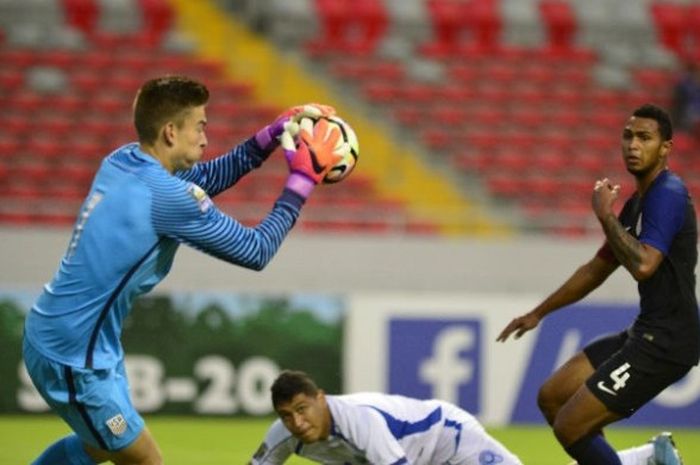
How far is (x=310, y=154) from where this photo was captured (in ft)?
19.2

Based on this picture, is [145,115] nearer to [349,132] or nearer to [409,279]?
[349,132]

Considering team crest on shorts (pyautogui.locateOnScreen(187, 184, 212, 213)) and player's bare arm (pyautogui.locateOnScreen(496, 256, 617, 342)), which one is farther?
player's bare arm (pyautogui.locateOnScreen(496, 256, 617, 342))

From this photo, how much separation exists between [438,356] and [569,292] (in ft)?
14.9

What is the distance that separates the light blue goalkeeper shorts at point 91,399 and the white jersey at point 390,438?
1139mm

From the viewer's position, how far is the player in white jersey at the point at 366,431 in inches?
256

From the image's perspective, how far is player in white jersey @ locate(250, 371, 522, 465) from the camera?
21.3 ft

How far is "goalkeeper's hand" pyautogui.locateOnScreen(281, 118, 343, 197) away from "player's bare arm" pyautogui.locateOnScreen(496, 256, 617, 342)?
1.63m

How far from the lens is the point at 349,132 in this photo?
625 centimetres

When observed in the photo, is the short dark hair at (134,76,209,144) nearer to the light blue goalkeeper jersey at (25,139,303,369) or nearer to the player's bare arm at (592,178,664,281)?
the light blue goalkeeper jersey at (25,139,303,369)

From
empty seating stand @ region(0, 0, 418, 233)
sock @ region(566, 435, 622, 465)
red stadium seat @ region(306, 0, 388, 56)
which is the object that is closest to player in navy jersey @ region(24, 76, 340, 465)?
sock @ region(566, 435, 622, 465)

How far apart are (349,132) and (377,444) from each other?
1300 mm

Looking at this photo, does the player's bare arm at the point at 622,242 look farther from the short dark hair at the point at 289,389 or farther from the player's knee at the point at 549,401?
the short dark hair at the point at 289,389

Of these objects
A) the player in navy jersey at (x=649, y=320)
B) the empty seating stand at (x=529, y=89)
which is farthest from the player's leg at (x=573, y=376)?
the empty seating stand at (x=529, y=89)

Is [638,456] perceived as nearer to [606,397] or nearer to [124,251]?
[606,397]
